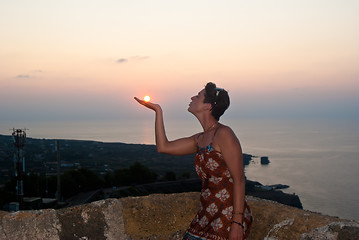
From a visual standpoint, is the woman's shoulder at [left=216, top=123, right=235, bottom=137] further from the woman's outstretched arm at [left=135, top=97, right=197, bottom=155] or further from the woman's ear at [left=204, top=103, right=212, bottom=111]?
the woman's outstretched arm at [left=135, top=97, right=197, bottom=155]

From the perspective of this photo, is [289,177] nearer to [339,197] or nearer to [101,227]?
[339,197]

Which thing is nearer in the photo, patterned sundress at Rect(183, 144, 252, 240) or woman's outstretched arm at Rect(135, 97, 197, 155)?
patterned sundress at Rect(183, 144, 252, 240)

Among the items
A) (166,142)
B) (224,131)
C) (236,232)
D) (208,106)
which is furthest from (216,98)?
(236,232)

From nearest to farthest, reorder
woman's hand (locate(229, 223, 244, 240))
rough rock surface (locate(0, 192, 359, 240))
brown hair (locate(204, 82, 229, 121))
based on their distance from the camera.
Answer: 1. rough rock surface (locate(0, 192, 359, 240))
2. woman's hand (locate(229, 223, 244, 240))
3. brown hair (locate(204, 82, 229, 121))

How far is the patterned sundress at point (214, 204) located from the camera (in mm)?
2453

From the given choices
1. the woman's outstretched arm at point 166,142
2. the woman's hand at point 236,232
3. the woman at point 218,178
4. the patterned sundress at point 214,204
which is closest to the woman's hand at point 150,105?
→ the woman's outstretched arm at point 166,142

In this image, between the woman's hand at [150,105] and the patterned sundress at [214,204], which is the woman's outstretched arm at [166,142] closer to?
the woman's hand at [150,105]

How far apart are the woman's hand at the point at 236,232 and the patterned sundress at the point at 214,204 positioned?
0.05 metres

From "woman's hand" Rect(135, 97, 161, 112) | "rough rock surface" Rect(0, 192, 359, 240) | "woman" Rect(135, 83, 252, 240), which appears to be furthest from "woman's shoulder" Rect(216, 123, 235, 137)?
"woman's hand" Rect(135, 97, 161, 112)

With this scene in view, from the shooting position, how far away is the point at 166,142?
3047mm

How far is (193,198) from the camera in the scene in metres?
2.82

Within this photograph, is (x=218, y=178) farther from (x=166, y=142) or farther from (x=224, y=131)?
(x=166, y=142)

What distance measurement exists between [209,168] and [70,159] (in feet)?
212

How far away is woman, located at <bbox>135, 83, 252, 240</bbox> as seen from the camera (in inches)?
95.5
